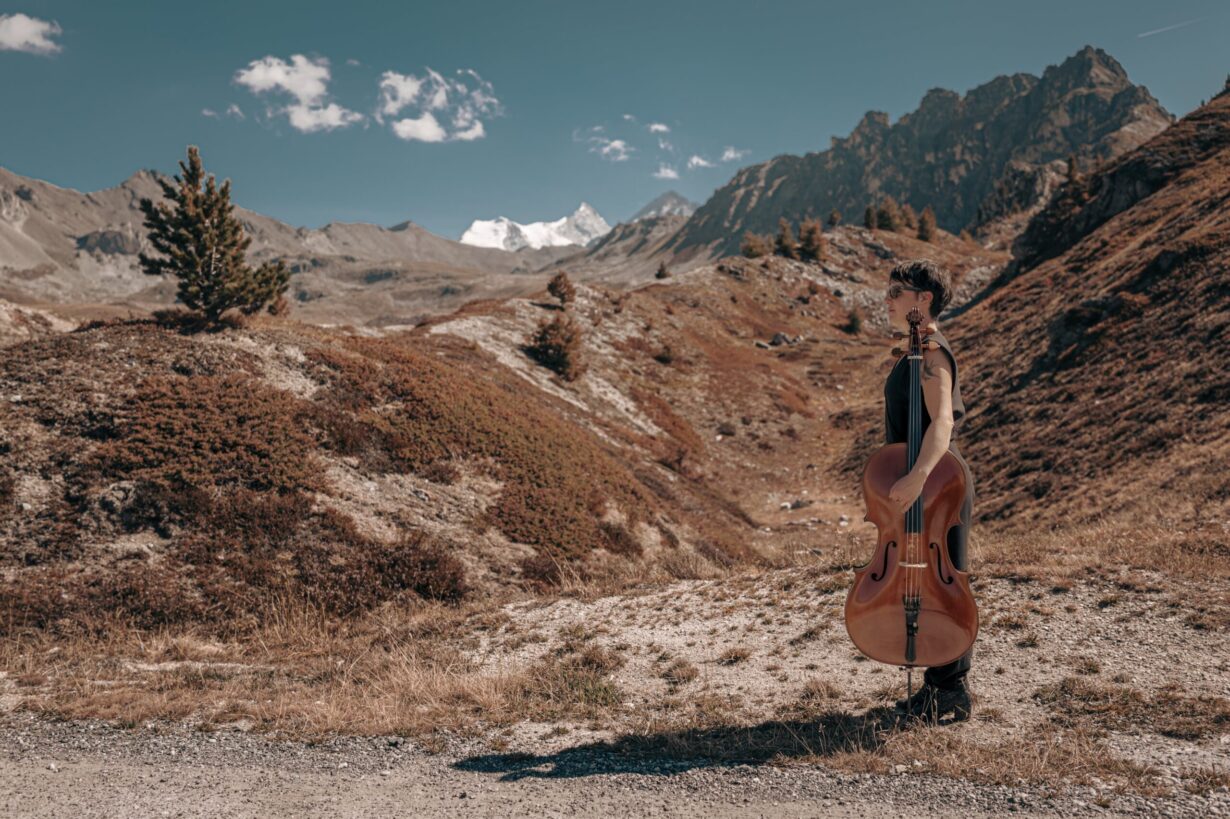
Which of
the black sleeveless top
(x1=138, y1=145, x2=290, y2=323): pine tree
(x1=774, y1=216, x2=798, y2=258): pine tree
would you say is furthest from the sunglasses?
(x1=774, y1=216, x2=798, y2=258): pine tree

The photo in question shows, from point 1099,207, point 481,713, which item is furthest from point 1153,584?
point 1099,207

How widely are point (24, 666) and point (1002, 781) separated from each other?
12.7 metres

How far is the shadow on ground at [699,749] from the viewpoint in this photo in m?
5.34

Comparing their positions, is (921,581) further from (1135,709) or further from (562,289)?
(562,289)

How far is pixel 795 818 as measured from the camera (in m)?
4.45

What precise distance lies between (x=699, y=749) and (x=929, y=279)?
4.87 meters

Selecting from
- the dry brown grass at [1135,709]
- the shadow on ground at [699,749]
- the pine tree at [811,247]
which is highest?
the pine tree at [811,247]

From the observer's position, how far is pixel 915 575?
195 inches

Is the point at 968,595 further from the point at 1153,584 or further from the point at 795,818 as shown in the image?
the point at 1153,584

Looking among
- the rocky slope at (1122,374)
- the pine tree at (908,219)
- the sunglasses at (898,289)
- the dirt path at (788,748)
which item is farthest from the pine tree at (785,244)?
the sunglasses at (898,289)

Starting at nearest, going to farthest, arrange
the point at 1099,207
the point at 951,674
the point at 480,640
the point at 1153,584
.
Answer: the point at 951,674
the point at 1153,584
the point at 480,640
the point at 1099,207

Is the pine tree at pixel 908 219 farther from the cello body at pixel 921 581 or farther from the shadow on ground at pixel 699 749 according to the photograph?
the shadow on ground at pixel 699 749

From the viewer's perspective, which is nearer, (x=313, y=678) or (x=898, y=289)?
(x=898, y=289)

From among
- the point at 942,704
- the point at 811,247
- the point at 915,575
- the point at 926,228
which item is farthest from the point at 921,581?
the point at 926,228
